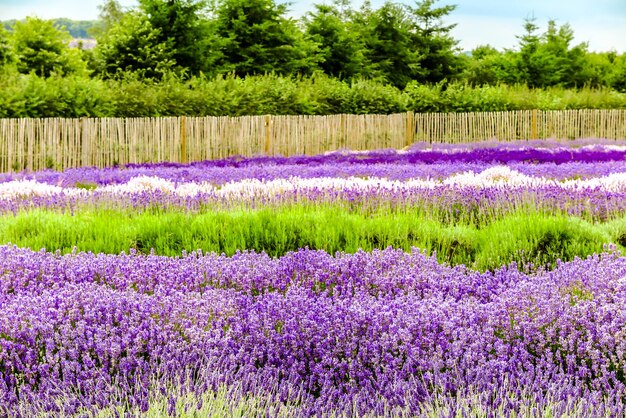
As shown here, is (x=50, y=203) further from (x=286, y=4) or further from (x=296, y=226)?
(x=286, y=4)

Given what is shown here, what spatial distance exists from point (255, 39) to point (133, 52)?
7.03m

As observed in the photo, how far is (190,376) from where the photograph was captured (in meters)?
3.08

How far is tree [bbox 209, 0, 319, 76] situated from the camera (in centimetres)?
3359

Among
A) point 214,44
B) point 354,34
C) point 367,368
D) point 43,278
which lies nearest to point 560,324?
point 367,368

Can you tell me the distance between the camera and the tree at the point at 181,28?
2988 centimetres

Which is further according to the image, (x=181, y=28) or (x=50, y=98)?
(x=181, y=28)

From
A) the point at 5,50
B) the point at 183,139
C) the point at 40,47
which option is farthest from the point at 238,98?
the point at 40,47

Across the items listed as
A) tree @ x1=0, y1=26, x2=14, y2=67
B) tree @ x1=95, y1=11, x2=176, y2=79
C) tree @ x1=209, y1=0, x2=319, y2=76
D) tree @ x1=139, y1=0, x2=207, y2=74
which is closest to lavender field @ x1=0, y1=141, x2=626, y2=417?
tree @ x1=0, y1=26, x2=14, y2=67

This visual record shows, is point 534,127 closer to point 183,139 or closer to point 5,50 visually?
point 183,139

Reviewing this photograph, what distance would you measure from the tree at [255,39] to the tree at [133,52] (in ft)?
14.6

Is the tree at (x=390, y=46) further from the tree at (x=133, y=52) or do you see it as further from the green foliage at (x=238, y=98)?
the tree at (x=133, y=52)

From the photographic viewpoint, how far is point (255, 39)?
1347 inches

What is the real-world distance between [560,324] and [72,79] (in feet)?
60.7

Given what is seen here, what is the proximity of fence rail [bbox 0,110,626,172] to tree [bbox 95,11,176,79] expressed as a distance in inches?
341
